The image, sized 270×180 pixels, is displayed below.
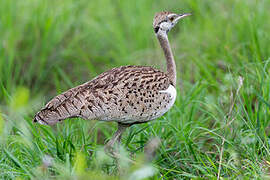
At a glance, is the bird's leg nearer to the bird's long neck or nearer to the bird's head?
the bird's long neck

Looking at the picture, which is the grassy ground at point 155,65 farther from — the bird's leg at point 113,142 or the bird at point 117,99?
the bird at point 117,99

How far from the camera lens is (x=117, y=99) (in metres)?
→ 3.03

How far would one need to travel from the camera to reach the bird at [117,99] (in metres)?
2.92

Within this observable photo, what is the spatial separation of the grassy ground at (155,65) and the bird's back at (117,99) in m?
0.25

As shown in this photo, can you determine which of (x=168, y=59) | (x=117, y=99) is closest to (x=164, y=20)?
(x=168, y=59)

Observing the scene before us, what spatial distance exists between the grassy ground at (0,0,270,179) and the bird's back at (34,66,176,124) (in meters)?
0.25

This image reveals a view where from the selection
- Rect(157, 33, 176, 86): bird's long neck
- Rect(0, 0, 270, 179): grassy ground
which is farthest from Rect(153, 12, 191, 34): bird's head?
Rect(0, 0, 270, 179): grassy ground

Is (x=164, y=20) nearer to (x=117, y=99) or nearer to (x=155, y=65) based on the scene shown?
(x=117, y=99)

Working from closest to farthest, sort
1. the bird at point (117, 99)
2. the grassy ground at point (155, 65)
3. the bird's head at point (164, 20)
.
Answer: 1. the bird at point (117, 99)
2. the grassy ground at point (155, 65)
3. the bird's head at point (164, 20)

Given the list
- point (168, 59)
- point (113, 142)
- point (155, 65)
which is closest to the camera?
point (113, 142)

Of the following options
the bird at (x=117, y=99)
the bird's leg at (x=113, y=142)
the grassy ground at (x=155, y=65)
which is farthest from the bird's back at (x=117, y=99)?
the grassy ground at (x=155, y=65)

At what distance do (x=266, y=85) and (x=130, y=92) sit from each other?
1089mm

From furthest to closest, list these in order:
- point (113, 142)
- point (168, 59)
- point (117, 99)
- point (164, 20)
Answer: point (168, 59) < point (164, 20) < point (113, 142) < point (117, 99)

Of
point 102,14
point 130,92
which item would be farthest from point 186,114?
point 102,14
